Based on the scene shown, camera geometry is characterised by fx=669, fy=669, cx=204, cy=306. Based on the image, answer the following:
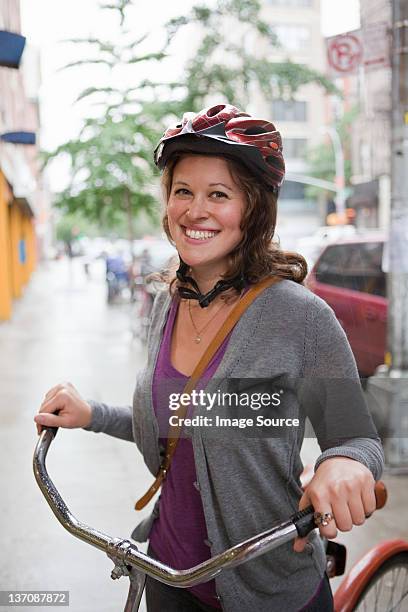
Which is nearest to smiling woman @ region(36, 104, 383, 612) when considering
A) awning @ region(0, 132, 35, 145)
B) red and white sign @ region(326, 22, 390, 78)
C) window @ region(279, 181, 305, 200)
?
window @ region(279, 181, 305, 200)

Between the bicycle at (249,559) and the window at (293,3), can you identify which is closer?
the bicycle at (249,559)

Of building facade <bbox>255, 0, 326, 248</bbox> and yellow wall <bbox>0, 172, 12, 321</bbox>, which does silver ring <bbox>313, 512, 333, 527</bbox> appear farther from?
yellow wall <bbox>0, 172, 12, 321</bbox>

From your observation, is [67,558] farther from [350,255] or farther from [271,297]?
[350,255]

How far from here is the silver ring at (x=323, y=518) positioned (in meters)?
0.99

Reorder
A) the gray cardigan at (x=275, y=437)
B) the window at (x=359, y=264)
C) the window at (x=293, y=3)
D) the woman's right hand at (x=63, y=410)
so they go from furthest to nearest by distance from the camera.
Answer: the window at (x=359, y=264) → the window at (x=293, y=3) → the woman's right hand at (x=63, y=410) → the gray cardigan at (x=275, y=437)

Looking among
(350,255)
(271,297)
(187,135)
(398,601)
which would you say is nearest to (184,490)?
(271,297)

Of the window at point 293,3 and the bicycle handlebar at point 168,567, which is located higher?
the window at point 293,3

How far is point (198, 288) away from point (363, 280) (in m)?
4.50

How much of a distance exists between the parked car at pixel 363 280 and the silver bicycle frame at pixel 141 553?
2.81m

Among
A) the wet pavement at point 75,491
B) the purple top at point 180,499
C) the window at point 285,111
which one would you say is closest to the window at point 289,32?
the window at point 285,111

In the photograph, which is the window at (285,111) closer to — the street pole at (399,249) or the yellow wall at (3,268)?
the street pole at (399,249)

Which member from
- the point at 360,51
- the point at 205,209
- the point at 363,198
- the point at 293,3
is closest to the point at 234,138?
the point at 205,209

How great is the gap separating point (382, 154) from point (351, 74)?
2.26m

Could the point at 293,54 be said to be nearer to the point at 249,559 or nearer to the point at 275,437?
the point at 275,437
